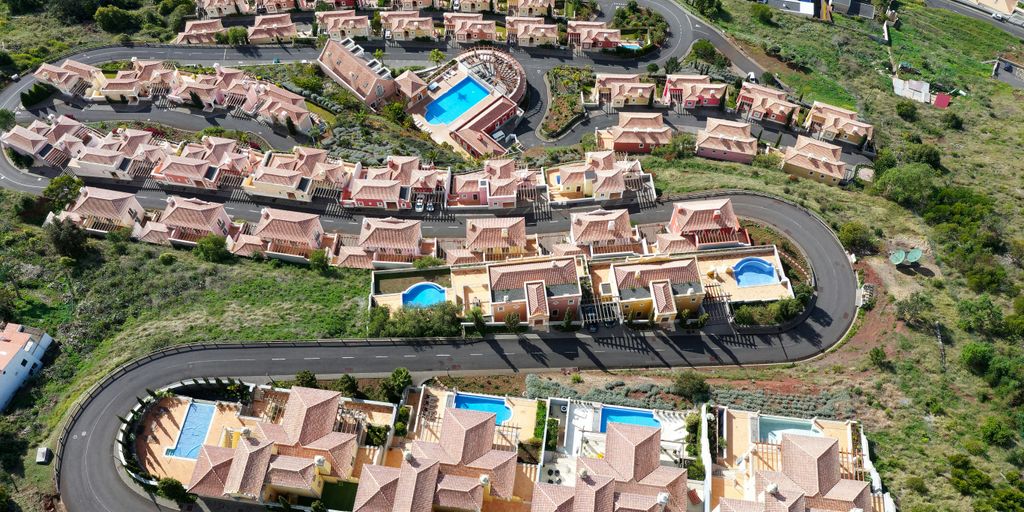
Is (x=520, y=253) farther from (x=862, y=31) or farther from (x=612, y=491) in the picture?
(x=862, y=31)

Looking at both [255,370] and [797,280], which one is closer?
[255,370]

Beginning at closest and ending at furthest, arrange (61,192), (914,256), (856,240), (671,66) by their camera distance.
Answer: (914,256) → (856,240) → (61,192) → (671,66)

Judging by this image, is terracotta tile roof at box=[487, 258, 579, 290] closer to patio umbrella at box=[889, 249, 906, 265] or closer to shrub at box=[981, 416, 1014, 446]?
patio umbrella at box=[889, 249, 906, 265]

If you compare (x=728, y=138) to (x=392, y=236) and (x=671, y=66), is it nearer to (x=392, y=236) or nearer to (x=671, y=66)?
(x=671, y=66)

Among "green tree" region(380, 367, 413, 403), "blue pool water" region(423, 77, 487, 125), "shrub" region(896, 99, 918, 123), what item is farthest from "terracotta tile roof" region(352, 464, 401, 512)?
"shrub" region(896, 99, 918, 123)

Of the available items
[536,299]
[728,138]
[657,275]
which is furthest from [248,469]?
[728,138]

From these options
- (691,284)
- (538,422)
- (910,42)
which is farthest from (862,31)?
(538,422)

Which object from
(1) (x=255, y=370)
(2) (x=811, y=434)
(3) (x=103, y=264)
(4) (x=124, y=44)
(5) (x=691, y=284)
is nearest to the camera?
(2) (x=811, y=434)
